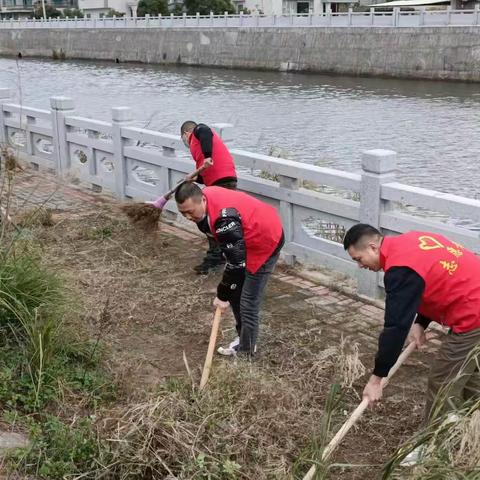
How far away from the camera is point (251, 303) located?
467 centimetres

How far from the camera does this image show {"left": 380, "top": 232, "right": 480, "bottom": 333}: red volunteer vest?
3291mm

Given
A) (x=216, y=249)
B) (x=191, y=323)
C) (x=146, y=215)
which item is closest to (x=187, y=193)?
(x=191, y=323)

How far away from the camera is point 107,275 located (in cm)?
644

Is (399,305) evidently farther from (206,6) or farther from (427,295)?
(206,6)

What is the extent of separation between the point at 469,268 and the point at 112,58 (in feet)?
150

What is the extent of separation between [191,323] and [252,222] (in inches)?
54.1

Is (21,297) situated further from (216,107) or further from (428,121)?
(216,107)

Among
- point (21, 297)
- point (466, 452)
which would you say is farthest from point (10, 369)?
point (466, 452)

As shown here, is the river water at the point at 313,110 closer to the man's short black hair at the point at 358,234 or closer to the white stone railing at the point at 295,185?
the white stone railing at the point at 295,185

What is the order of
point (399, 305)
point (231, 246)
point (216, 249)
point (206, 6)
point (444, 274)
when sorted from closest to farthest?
point (399, 305), point (444, 274), point (231, 246), point (216, 249), point (206, 6)

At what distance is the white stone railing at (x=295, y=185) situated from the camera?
17.8 feet

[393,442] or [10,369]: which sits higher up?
[10,369]

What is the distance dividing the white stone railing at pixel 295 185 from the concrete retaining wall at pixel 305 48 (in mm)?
20382

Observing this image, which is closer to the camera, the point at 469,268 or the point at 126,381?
the point at 469,268
